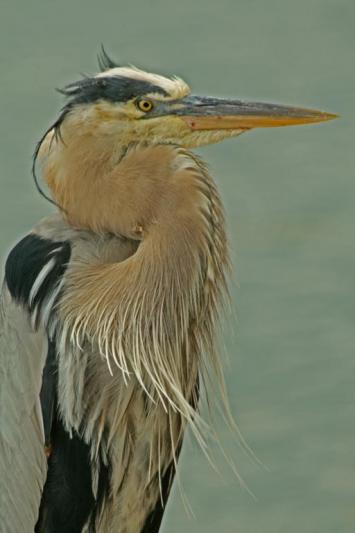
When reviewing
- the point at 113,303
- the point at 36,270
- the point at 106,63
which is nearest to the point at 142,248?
the point at 113,303

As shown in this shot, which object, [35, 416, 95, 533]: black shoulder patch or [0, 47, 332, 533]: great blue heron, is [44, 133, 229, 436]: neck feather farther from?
[35, 416, 95, 533]: black shoulder patch

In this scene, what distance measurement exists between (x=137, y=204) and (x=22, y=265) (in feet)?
1.22

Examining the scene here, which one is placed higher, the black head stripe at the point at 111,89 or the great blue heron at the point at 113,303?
the black head stripe at the point at 111,89

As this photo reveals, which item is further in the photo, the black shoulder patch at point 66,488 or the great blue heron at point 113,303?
the black shoulder patch at point 66,488

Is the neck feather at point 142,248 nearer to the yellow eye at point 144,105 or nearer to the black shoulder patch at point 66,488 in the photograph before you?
the yellow eye at point 144,105

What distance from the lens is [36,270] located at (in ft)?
15.7

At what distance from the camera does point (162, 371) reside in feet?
15.7

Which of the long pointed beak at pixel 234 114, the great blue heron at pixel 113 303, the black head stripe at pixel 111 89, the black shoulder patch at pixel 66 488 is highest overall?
the black head stripe at pixel 111 89

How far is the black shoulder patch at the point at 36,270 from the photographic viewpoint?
4.74m

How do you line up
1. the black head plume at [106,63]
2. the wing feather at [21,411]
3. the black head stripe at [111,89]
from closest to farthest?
the black head stripe at [111,89] < the black head plume at [106,63] < the wing feather at [21,411]

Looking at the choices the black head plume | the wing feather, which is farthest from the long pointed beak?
the wing feather

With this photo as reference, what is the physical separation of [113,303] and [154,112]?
468mm

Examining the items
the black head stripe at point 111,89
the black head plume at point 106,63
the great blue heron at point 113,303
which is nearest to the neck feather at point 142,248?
the great blue heron at point 113,303

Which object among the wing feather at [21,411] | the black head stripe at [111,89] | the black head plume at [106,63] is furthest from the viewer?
the wing feather at [21,411]
